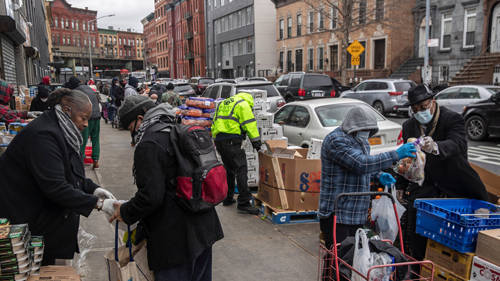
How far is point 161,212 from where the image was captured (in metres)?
2.62

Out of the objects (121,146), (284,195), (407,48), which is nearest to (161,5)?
(407,48)

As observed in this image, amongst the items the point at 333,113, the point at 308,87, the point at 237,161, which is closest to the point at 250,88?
the point at 333,113

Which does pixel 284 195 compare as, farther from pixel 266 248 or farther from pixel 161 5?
pixel 161 5

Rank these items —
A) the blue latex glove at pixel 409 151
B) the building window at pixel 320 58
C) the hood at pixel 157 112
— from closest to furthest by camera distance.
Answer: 1. the hood at pixel 157 112
2. the blue latex glove at pixel 409 151
3. the building window at pixel 320 58

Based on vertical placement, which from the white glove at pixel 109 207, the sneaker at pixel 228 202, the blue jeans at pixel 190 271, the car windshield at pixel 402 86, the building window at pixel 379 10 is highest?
the building window at pixel 379 10

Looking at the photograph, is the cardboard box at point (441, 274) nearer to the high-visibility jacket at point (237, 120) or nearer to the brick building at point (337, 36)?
the high-visibility jacket at point (237, 120)

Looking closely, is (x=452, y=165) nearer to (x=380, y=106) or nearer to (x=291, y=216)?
(x=291, y=216)

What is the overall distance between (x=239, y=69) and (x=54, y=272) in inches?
2012

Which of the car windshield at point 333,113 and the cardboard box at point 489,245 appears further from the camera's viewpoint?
the car windshield at point 333,113

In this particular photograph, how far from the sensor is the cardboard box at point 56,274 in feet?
8.63

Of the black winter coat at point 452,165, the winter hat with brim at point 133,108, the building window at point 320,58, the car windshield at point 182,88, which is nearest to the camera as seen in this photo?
the winter hat with brim at point 133,108

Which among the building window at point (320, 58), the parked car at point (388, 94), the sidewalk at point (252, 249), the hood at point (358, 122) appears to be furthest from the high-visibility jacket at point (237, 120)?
the building window at point (320, 58)

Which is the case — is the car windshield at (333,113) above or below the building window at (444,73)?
below

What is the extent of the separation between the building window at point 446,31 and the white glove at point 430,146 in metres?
25.7
